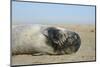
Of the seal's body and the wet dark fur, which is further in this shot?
the wet dark fur

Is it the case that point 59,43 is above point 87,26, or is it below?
below

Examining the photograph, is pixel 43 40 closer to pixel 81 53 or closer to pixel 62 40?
pixel 62 40

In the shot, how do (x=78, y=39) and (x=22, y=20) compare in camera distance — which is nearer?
(x=22, y=20)

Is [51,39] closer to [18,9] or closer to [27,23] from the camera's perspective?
[27,23]

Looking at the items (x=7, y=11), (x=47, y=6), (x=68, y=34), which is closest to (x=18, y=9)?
(x=7, y=11)

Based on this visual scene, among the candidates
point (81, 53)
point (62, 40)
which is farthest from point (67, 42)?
point (81, 53)

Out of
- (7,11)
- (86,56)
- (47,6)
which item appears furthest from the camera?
(86,56)
